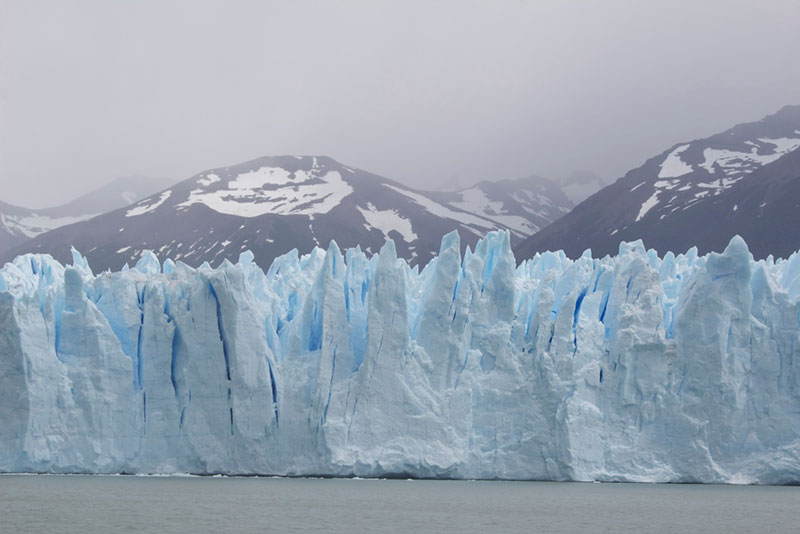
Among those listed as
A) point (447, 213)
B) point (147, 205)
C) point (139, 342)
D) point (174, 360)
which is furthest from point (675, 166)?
point (139, 342)

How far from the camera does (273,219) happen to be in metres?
70.7

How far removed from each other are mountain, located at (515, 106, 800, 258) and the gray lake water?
2778 centimetres

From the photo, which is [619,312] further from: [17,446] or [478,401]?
[17,446]

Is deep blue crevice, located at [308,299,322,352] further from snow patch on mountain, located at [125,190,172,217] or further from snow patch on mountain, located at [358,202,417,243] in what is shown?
snow patch on mountain, located at [125,190,172,217]

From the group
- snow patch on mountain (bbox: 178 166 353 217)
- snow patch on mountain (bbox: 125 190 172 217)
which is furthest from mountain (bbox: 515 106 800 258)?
snow patch on mountain (bbox: 125 190 172 217)

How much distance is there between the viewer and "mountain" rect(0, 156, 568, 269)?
68.8 m

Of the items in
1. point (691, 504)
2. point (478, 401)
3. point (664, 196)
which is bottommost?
point (691, 504)

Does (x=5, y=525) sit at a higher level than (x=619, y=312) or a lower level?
lower

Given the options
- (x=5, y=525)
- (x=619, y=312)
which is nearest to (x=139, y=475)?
(x=5, y=525)

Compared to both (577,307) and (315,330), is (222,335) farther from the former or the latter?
(577,307)

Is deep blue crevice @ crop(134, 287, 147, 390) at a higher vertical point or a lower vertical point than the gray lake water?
higher

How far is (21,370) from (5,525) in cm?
1011

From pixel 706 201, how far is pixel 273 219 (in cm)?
2834

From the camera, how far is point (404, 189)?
276ft
